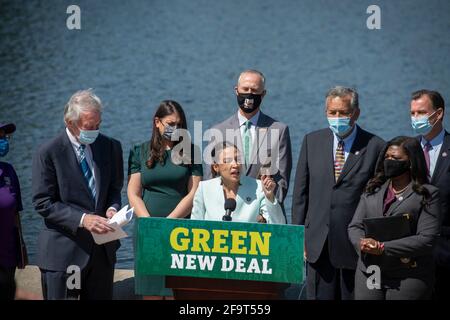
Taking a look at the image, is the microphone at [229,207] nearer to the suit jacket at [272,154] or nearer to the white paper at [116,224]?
the white paper at [116,224]

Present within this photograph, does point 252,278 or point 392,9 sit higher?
point 392,9

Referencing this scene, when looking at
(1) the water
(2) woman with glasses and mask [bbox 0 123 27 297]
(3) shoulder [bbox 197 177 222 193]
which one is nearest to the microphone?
(3) shoulder [bbox 197 177 222 193]

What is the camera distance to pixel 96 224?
31.9ft

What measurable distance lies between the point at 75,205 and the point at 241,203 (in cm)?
130

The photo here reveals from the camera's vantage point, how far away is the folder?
9.55 metres

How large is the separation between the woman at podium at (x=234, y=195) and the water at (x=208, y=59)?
10100 millimetres

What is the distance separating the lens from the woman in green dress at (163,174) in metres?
10.5

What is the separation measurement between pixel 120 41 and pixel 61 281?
1114 inches

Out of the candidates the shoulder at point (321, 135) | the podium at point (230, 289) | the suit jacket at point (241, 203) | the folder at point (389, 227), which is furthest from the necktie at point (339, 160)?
the podium at point (230, 289)

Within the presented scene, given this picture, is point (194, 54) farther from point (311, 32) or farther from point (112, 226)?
point (112, 226)

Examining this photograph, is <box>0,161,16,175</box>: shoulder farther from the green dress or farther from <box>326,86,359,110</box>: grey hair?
<box>326,86,359,110</box>: grey hair

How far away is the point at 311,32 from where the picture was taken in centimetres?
3950

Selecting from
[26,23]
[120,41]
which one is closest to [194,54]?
[120,41]

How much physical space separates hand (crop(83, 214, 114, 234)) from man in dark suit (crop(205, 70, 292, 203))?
1.24 m
